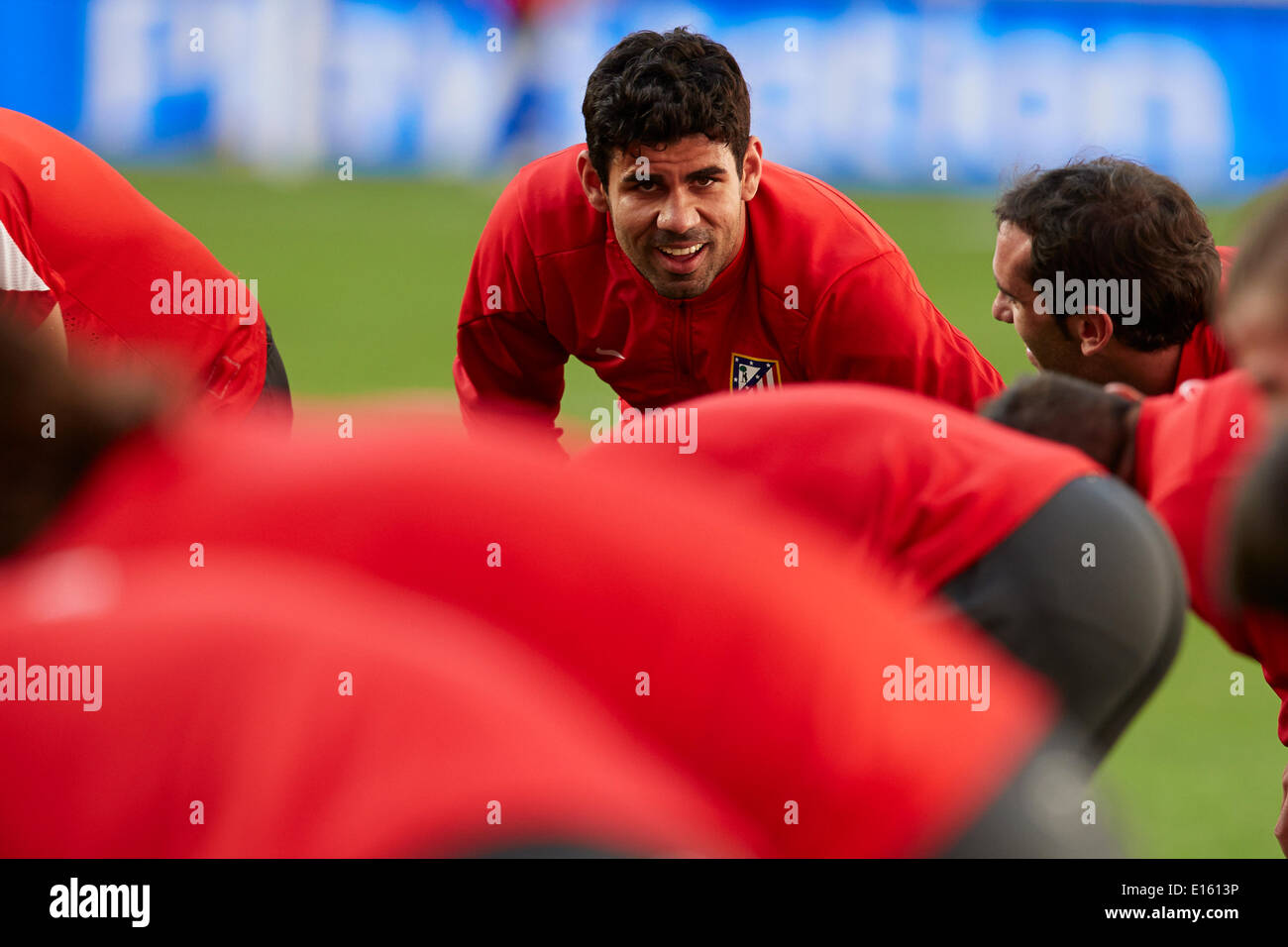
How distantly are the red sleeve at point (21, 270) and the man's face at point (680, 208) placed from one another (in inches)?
43.7

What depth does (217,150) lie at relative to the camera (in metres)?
12.6

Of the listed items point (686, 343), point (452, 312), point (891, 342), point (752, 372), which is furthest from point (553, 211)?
point (452, 312)

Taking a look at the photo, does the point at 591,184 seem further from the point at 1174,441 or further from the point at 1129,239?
the point at 1174,441

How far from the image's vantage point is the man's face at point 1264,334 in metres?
1.10

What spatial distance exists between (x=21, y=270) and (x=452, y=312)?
22.6ft

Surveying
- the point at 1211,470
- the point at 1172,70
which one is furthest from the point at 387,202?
the point at 1211,470

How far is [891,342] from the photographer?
3.11 m

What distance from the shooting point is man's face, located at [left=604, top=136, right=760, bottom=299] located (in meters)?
3.19

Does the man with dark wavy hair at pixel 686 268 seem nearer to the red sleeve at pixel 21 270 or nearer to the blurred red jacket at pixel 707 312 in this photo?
the blurred red jacket at pixel 707 312

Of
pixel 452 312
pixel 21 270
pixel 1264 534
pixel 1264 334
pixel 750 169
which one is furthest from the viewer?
pixel 452 312

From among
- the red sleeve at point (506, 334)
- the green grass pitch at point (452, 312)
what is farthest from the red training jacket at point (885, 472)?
the red sleeve at point (506, 334)

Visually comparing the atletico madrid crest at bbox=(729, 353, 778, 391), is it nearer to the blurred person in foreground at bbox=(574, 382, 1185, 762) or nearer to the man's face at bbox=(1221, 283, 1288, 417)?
the blurred person in foreground at bbox=(574, 382, 1185, 762)

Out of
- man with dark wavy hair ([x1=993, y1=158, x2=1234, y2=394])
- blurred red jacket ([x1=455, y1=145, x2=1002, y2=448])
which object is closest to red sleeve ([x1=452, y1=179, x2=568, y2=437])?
blurred red jacket ([x1=455, y1=145, x2=1002, y2=448])
